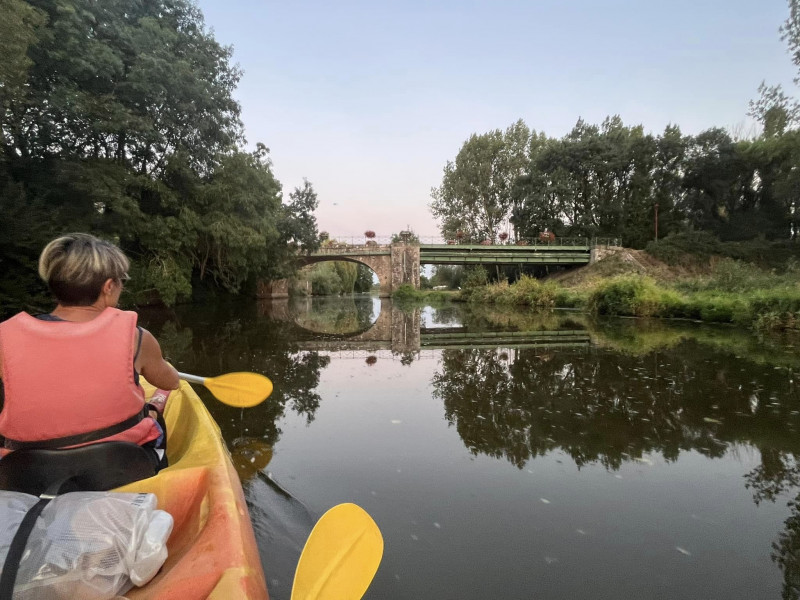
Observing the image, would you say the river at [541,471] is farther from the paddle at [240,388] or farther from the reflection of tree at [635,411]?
the paddle at [240,388]

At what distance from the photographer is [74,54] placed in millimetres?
12312

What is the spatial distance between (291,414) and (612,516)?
2954 millimetres

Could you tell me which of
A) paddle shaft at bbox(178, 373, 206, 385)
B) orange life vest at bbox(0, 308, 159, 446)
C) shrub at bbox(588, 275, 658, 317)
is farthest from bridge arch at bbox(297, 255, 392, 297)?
orange life vest at bbox(0, 308, 159, 446)

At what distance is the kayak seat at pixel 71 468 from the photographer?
146 centimetres

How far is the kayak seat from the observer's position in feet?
4.79

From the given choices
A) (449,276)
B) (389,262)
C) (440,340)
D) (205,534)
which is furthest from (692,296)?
(449,276)

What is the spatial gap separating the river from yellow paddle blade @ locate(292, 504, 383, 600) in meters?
0.58

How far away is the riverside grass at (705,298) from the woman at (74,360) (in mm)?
11812

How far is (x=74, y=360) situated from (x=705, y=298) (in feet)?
47.0

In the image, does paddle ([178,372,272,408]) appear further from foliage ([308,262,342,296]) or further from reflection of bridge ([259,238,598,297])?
foliage ([308,262,342,296])

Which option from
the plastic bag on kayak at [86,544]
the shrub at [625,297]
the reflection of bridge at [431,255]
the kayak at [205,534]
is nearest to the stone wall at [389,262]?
the reflection of bridge at [431,255]

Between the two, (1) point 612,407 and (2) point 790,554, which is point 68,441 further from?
(1) point 612,407

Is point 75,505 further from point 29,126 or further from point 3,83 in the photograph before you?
point 29,126

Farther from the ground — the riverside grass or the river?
the riverside grass
